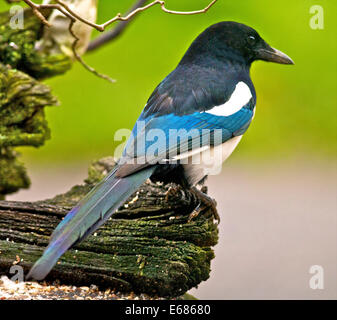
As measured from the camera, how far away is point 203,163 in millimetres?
2230

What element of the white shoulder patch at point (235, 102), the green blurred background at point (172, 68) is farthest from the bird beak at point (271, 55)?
the green blurred background at point (172, 68)

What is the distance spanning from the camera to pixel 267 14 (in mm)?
4273

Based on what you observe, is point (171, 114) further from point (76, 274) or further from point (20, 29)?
point (20, 29)

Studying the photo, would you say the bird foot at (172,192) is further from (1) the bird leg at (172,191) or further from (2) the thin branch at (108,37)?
(2) the thin branch at (108,37)

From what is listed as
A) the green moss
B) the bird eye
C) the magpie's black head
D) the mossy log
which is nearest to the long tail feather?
the mossy log

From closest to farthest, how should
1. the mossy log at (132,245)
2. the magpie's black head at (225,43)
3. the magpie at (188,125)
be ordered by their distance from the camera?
the magpie at (188,125), the mossy log at (132,245), the magpie's black head at (225,43)

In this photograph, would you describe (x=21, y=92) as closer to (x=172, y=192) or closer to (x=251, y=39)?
(x=172, y=192)

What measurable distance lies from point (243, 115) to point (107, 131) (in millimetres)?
1654

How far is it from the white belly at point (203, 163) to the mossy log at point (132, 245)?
77 millimetres

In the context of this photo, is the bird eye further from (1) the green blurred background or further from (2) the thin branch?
(1) the green blurred background

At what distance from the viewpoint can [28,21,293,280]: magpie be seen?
73.9 inches

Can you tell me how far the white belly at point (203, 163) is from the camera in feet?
7.27

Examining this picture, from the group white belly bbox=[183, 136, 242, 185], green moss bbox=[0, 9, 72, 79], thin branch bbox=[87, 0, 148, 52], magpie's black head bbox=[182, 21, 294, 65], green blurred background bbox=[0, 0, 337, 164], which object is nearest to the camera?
white belly bbox=[183, 136, 242, 185]

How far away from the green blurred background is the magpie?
4.67ft
